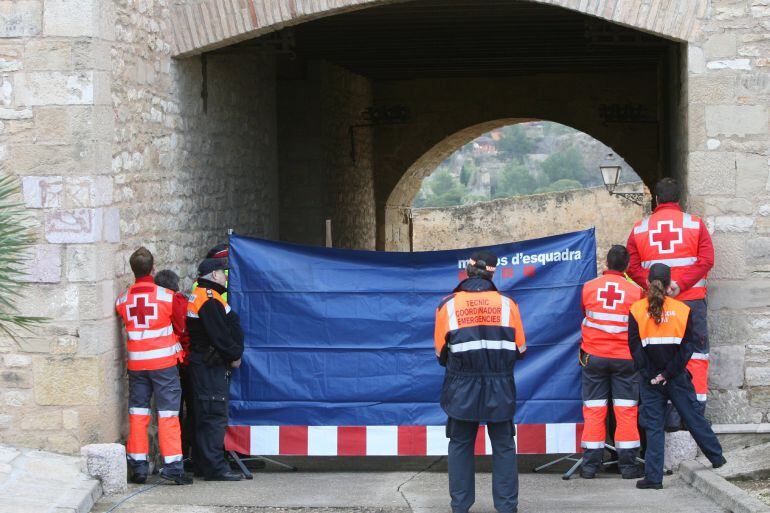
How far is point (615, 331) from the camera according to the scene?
746cm

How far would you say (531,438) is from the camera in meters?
7.81

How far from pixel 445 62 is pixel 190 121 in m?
7.44

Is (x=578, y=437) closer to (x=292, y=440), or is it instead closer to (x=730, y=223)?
(x=730, y=223)

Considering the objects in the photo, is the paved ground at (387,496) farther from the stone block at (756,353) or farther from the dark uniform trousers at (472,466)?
the stone block at (756,353)

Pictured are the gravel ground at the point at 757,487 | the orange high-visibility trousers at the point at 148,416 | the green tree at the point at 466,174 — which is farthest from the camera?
the green tree at the point at 466,174

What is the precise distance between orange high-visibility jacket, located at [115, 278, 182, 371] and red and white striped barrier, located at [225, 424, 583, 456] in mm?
935

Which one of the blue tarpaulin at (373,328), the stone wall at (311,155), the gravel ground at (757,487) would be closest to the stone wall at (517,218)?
the stone wall at (311,155)

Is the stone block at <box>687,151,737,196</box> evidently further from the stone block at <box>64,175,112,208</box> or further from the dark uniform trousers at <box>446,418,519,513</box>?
the stone block at <box>64,175,112,208</box>

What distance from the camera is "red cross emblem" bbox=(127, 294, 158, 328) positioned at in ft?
24.1

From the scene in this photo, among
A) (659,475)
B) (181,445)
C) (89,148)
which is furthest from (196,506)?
(659,475)

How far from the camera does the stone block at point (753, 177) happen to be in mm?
7863

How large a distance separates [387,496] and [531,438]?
1.19 meters

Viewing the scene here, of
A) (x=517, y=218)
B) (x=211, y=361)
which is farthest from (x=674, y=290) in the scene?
(x=517, y=218)

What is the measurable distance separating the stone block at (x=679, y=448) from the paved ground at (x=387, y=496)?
0.15 m
